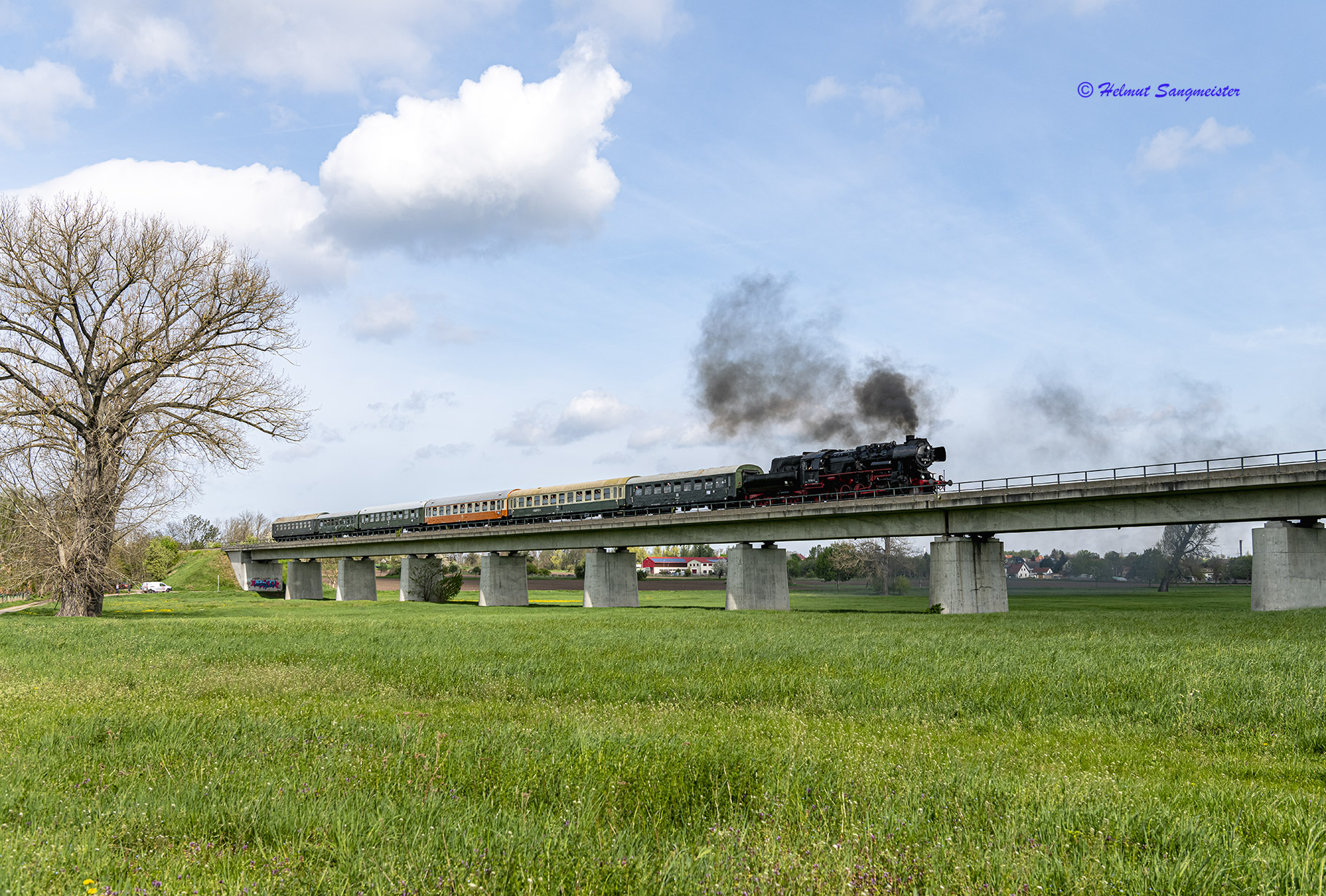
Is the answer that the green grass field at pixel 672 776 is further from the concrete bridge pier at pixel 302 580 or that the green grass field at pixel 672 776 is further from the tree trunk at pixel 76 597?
the concrete bridge pier at pixel 302 580

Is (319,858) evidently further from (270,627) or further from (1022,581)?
(1022,581)

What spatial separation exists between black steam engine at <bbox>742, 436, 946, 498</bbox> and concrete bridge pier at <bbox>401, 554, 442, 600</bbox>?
34.5 m

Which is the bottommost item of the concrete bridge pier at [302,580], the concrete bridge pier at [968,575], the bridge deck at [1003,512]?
the concrete bridge pier at [302,580]

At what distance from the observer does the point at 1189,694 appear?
34.3 feet

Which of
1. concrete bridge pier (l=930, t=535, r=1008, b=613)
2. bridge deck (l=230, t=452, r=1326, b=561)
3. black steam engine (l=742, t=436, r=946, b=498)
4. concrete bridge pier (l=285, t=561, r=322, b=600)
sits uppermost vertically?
black steam engine (l=742, t=436, r=946, b=498)

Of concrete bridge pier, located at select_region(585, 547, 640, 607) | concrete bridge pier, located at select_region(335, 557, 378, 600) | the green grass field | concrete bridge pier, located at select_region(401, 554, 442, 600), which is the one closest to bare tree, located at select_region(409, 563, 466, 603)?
concrete bridge pier, located at select_region(401, 554, 442, 600)

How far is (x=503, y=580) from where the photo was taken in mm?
70812

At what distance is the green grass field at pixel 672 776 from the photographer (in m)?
4.21

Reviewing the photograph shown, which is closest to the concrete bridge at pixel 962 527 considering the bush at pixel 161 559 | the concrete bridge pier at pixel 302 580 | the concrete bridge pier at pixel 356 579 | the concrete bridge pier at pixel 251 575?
the concrete bridge pier at pixel 356 579

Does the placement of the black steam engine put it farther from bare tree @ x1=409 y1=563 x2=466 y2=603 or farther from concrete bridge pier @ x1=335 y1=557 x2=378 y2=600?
concrete bridge pier @ x1=335 y1=557 x2=378 y2=600

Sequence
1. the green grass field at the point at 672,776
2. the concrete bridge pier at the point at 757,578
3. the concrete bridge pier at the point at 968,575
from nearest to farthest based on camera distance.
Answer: the green grass field at the point at 672,776 < the concrete bridge pier at the point at 968,575 < the concrete bridge pier at the point at 757,578

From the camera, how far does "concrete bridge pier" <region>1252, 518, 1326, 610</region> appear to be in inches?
1431

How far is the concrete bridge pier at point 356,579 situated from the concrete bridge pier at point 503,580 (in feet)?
69.2

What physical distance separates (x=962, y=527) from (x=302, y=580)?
80.8 metres
